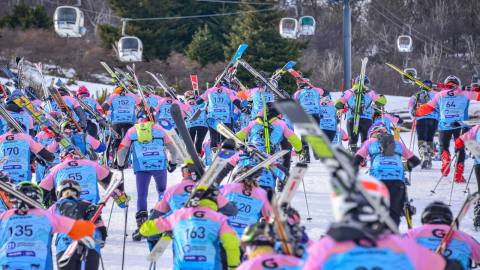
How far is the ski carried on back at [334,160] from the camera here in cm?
494

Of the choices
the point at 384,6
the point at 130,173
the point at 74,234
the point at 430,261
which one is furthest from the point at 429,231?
the point at 384,6

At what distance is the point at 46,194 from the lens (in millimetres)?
10594

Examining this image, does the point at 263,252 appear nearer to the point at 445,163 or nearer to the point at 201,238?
the point at 201,238

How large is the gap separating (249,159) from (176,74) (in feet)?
83.6

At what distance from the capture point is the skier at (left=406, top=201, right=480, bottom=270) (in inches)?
277

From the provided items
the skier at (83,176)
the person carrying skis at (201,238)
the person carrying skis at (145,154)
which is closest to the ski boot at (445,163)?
the person carrying skis at (145,154)

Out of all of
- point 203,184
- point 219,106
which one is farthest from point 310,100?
point 203,184

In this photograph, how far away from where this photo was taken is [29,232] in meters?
7.30

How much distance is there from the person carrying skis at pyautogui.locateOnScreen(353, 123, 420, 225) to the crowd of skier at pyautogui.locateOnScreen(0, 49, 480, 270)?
0.02 m

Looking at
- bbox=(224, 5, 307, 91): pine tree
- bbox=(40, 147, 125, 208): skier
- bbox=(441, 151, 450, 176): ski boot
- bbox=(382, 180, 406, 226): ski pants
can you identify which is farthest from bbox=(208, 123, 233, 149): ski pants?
bbox=(224, 5, 307, 91): pine tree

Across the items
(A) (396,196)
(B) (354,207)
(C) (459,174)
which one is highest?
(B) (354,207)

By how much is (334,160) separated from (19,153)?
25.1 feet

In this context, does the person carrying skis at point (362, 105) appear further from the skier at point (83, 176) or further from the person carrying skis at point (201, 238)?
the person carrying skis at point (201, 238)

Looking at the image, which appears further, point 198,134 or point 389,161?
point 198,134
